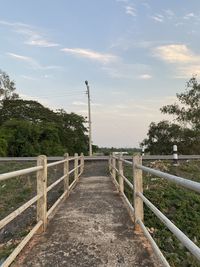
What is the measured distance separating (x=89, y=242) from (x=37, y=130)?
125 ft

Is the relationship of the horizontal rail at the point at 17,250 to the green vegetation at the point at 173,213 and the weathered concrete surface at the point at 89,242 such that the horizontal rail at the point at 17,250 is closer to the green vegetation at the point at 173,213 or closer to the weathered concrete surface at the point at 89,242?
the weathered concrete surface at the point at 89,242

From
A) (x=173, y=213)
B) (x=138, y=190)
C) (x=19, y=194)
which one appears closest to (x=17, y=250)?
(x=138, y=190)

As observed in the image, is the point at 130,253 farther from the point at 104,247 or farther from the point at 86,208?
the point at 86,208

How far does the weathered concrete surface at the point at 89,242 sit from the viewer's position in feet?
17.6

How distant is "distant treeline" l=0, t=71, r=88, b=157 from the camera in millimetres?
42938

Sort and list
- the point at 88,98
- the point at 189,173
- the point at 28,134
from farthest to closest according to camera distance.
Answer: the point at 28,134, the point at 88,98, the point at 189,173

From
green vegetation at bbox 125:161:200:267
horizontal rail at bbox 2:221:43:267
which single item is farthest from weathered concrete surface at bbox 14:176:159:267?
green vegetation at bbox 125:161:200:267

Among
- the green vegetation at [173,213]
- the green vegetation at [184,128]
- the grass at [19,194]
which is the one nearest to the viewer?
the green vegetation at [173,213]

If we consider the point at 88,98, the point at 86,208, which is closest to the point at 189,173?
the point at 86,208

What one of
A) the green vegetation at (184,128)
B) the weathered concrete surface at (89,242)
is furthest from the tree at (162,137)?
the weathered concrete surface at (89,242)

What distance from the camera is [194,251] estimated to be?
3.17m

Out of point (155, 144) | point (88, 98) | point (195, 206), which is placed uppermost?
point (88, 98)

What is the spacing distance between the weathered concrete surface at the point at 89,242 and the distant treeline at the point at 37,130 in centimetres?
3329

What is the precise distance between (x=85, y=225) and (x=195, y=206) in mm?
7434
